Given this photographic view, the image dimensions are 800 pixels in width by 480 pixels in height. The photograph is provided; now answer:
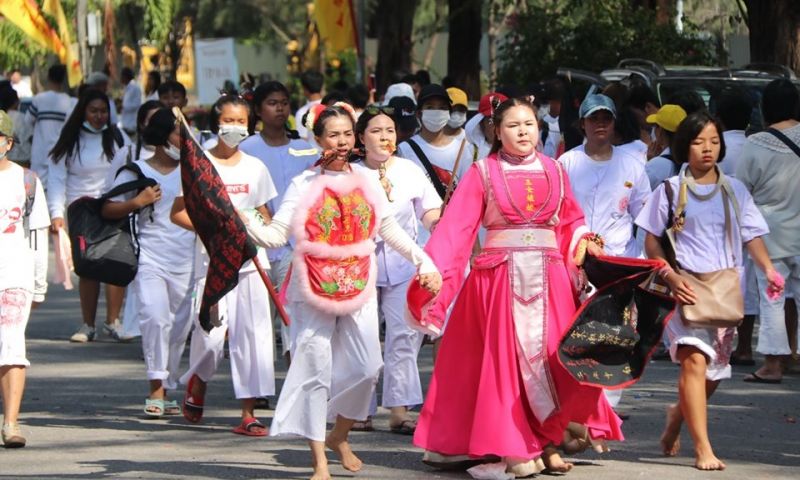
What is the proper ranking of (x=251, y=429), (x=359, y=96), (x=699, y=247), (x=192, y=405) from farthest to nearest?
1. (x=359, y=96)
2. (x=192, y=405)
3. (x=251, y=429)
4. (x=699, y=247)

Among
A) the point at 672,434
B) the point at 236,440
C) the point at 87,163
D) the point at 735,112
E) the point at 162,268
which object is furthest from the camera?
the point at 87,163

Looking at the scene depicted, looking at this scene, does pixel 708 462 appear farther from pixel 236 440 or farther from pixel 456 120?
pixel 456 120

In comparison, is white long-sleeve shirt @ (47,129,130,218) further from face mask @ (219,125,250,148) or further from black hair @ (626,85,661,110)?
face mask @ (219,125,250,148)

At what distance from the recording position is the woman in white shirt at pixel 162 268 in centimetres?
1024

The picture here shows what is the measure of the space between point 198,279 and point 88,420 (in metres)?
1.09

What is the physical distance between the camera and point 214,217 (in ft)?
26.3

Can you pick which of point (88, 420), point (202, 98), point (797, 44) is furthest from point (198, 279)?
point (202, 98)

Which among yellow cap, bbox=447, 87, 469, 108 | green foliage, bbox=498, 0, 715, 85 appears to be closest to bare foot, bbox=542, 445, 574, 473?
yellow cap, bbox=447, 87, 469, 108

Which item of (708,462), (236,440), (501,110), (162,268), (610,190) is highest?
(501,110)

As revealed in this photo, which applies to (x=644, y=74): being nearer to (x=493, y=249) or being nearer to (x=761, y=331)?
(x=761, y=331)

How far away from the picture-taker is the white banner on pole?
41844mm

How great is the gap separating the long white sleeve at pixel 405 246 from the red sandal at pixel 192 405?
2115 millimetres

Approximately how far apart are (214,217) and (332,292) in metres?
0.67

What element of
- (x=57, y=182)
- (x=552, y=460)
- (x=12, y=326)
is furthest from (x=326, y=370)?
(x=57, y=182)
